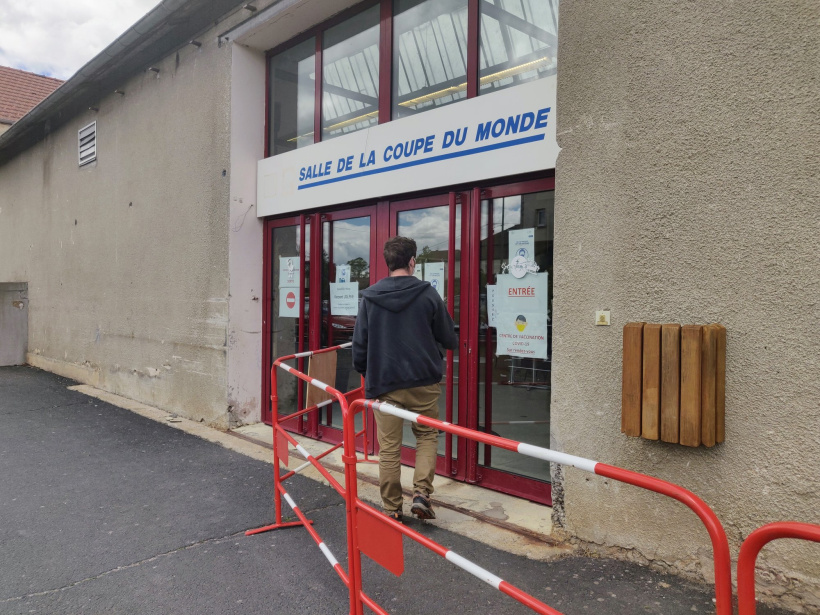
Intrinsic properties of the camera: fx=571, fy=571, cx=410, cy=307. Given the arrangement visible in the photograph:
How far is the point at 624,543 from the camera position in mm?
3234

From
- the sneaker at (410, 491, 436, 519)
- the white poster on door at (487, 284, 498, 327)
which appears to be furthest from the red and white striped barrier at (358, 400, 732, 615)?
the white poster on door at (487, 284, 498, 327)

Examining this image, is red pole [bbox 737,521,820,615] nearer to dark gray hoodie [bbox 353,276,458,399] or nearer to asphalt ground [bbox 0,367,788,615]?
asphalt ground [bbox 0,367,788,615]

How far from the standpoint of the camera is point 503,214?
4.41 meters

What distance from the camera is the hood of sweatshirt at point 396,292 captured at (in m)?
3.74

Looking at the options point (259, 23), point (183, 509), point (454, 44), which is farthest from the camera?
point (259, 23)

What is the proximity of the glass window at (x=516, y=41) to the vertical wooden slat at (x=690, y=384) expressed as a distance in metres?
2.32

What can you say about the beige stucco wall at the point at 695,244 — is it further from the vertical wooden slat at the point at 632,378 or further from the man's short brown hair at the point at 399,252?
the man's short brown hair at the point at 399,252

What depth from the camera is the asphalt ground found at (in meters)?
2.86

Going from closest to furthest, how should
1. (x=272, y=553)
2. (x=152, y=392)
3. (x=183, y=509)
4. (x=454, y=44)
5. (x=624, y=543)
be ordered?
(x=624, y=543), (x=272, y=553), (x=183, y=509), (x=454, y=44), (x=152, y=392)

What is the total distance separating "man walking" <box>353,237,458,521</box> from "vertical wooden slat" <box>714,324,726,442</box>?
5.34ft

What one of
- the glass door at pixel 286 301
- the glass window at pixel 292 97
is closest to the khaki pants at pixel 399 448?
the glass door at pixel 286 301

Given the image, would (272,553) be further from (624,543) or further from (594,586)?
(624,543)

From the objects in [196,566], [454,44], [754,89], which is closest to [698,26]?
[754,89]

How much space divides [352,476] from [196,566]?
4.86 feet
